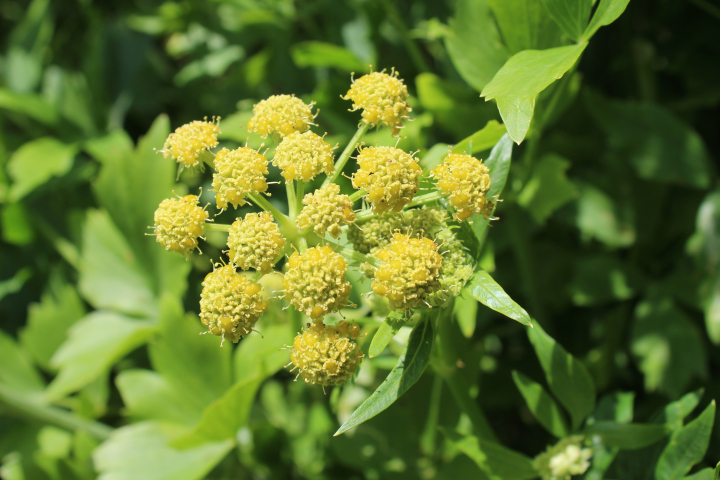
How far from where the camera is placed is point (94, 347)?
2.26 metres

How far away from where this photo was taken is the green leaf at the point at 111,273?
2.36 metres

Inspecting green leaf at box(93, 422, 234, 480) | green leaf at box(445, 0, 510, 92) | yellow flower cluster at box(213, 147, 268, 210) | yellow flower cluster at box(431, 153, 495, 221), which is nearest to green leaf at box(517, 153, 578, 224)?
green leaf at box(445, 0, 510, 92)

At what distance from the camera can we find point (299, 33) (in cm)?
274

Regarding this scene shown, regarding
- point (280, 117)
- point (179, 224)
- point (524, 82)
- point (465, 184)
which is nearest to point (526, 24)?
point (524, 82)

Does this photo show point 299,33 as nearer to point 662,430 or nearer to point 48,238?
point 48,238

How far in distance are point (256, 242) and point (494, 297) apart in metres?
0.49

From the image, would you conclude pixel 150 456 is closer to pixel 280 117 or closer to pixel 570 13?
pixel 280 117

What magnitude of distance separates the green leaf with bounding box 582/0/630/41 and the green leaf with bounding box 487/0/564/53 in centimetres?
16

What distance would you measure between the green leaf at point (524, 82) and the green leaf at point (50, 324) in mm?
2060

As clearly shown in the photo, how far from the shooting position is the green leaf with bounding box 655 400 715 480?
1.34 metres

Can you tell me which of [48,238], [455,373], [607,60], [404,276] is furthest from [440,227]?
[48,238]

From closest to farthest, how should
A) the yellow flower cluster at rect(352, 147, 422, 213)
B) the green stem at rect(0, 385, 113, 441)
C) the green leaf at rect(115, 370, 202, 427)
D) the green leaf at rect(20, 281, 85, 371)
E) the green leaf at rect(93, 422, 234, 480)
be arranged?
the yellow flower cluster at rect(352, 147, 422, 213) < the green leaf at rect(93, 422, 234, 480) < the green leaf at rect(115, 370, 202, 427) < the green stem at rect(0, 385, 113, 441) < the green leaf at rect(20, 281, 85, 371)

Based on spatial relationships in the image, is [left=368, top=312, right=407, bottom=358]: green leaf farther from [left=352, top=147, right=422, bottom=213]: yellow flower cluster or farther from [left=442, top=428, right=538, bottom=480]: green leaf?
[left=442, top=428, right=538, bottom=480]: green leaf

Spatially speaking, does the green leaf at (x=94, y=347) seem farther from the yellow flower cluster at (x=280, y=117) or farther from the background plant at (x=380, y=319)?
the yellow flower cluster at (x=280, y=117)
